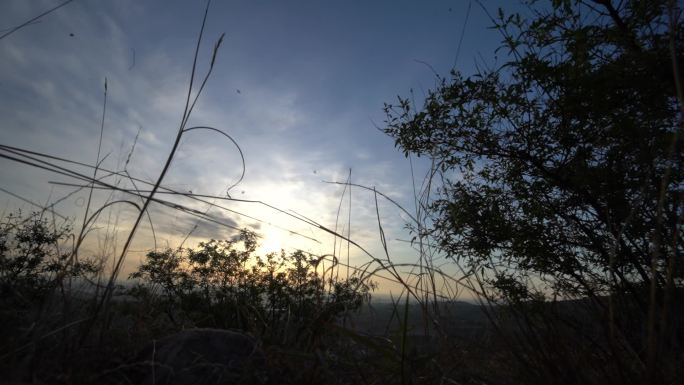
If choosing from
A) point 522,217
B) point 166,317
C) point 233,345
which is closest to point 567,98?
point 522,217

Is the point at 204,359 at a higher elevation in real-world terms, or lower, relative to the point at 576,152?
lower

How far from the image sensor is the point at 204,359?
1908 mm

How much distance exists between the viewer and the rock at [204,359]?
180cm

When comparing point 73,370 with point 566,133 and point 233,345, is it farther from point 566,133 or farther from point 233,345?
point 566,133

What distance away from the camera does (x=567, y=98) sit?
4879mm

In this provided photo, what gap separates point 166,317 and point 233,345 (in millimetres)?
1916

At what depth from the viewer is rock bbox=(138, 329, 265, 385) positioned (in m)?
1.80

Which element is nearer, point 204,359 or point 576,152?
point 204,359

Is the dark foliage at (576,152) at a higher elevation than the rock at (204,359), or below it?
higher

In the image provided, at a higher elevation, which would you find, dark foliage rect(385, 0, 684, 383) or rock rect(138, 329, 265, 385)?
dark foliage rect(385, 0, 684, 383)

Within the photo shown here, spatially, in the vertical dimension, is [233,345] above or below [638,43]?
below

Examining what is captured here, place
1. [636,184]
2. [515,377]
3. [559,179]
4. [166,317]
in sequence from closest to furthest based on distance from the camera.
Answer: [515,377]
[166,317]
[636,184]
[559,179]

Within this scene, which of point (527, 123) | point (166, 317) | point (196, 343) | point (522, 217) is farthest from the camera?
point (522, 217)

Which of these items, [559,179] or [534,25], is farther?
[559,179]
